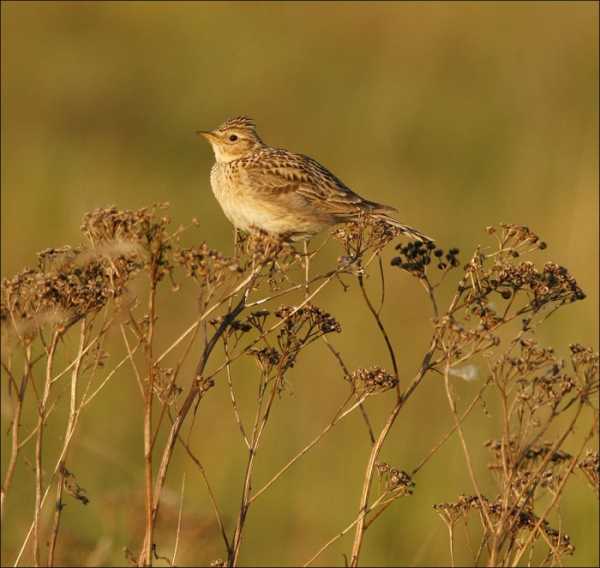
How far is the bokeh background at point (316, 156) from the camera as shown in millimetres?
7641

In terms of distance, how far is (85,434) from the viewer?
7648 mm

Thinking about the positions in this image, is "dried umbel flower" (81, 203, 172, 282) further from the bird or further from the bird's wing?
the bird's wing

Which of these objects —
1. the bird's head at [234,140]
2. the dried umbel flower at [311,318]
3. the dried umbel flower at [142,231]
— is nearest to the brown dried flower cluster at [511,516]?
the dried umbel flower at [311,318]

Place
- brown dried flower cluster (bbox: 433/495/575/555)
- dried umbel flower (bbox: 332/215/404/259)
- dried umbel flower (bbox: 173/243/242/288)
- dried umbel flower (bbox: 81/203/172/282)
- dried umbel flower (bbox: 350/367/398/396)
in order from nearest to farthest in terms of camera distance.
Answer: dried umbel flower (bbox: 81/203/172/282)
dried umbel flower (bbox: 173/243/242/288)
brown dried flower cluster (bbox: 433/495/575/555)
dried umbel flower (bbox: 350/367/398/396)
dried umbel flower (bbox: 332/215/404/259)

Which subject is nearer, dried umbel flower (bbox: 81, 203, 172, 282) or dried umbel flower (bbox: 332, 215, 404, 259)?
dried umbel flower (bbox: 81, 203, 172, 282)

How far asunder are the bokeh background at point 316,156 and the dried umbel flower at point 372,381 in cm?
223

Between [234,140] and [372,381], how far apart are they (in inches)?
123

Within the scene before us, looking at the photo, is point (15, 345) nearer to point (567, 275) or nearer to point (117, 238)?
point (117, 238)

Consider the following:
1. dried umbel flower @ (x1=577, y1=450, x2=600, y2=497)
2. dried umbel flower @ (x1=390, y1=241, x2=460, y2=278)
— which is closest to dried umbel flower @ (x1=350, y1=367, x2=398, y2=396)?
dried umbel flower @ (x1=390, y1=241, x2=460, y2=278)

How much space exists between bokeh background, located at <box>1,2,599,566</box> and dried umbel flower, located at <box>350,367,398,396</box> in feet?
7.31

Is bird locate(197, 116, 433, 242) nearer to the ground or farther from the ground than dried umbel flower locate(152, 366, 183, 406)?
farther from the ground

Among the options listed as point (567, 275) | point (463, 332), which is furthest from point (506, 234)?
point (463, 332)

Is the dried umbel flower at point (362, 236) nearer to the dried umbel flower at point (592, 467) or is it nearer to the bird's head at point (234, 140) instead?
the dried umbel flower at point (592, 467)

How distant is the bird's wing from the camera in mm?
6070
